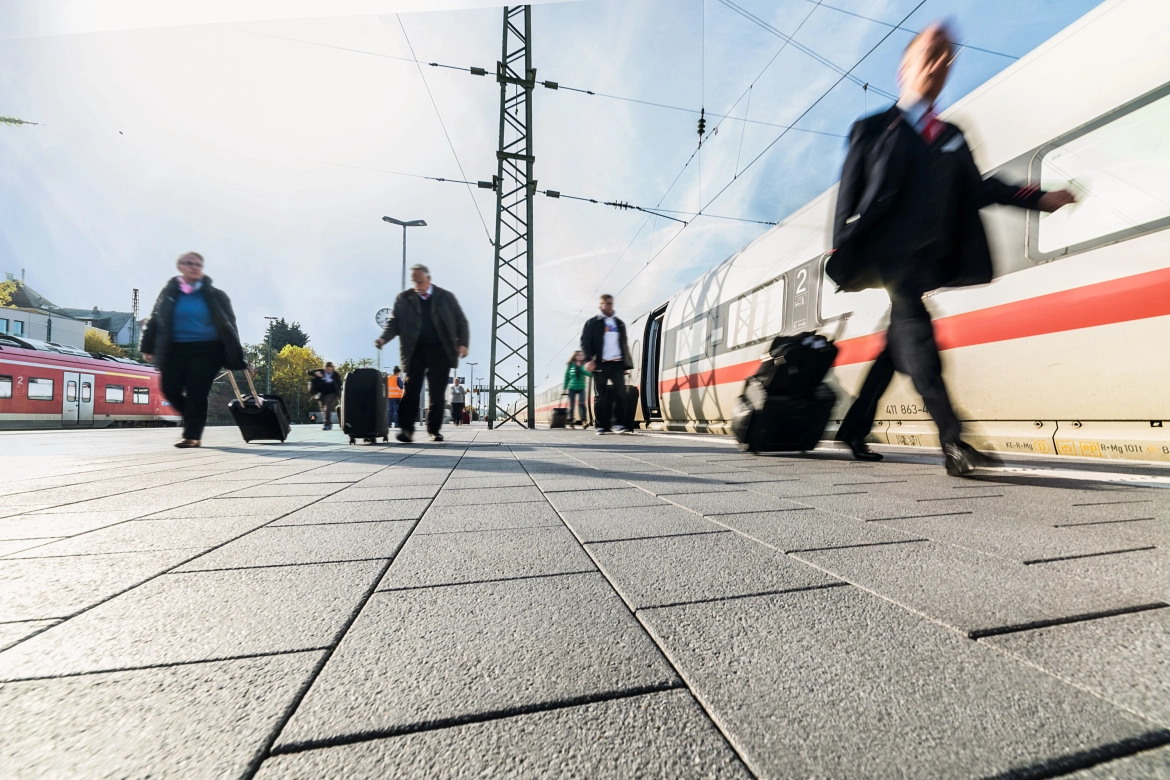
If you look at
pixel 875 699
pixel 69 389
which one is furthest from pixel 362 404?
pixel 69 389

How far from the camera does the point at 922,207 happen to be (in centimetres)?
256

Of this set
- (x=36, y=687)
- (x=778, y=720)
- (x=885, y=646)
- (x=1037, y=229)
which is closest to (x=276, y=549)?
(x=36, y=687)

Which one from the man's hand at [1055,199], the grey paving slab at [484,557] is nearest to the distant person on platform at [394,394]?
the grey paving slab at [484,557]

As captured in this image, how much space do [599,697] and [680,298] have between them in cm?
1046

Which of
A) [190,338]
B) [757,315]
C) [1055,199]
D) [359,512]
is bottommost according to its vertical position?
[359,512]

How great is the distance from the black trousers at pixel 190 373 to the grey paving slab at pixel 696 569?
5.68 m

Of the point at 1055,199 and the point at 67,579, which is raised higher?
the point at 1055,199

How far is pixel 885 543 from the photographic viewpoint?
4.25 ft

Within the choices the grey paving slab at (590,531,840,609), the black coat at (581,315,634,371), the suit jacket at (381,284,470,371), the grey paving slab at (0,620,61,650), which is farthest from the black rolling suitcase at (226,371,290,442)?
the grey paving slab at (590,531,840,609)

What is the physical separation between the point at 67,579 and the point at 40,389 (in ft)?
69.1

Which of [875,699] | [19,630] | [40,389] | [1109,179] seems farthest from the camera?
[40,389]

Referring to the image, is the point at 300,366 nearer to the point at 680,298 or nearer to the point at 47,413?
the point at 47,413

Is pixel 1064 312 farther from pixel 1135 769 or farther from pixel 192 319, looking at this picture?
pixel 192 319

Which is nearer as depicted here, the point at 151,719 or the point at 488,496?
the point at 151,719
